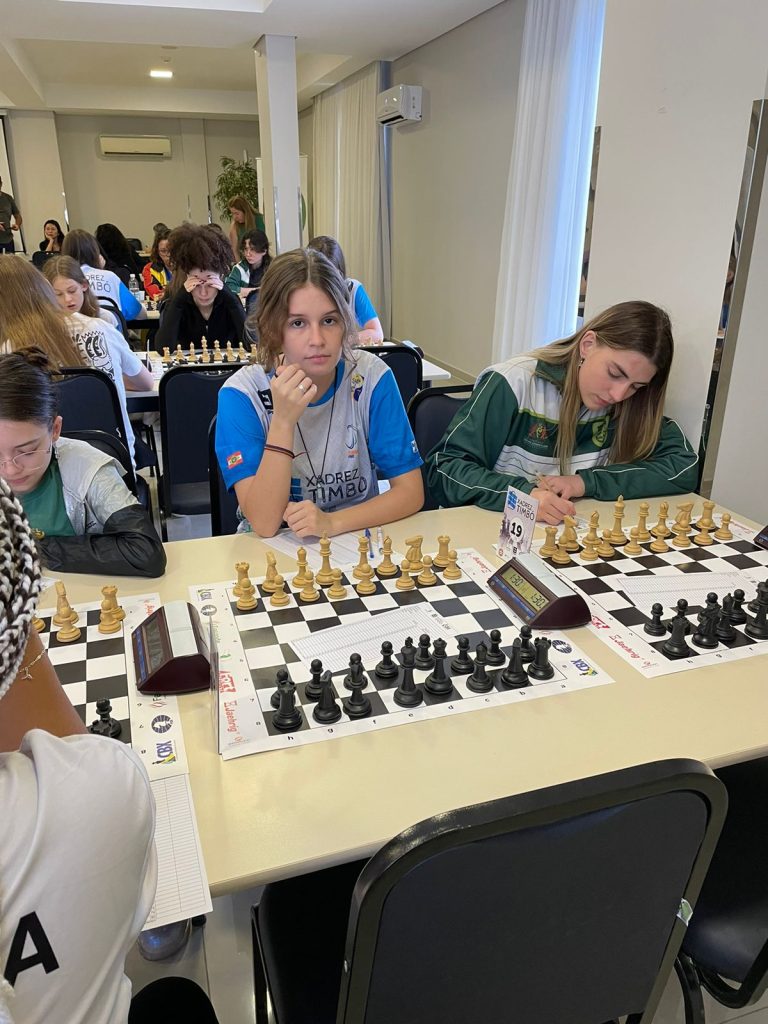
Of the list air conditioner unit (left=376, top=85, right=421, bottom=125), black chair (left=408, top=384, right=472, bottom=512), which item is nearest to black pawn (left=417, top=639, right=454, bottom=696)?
black chair (left=408, top=384, right=472, bottom=512)

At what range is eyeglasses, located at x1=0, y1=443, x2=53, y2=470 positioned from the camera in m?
1.58

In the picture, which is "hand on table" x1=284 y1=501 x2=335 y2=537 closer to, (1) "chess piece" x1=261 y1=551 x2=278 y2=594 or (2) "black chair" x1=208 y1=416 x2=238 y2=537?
(1) "chess piece" x1=261 y1=551 x2=278 y2=594

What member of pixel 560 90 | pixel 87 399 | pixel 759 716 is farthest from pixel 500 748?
pixel 560 90

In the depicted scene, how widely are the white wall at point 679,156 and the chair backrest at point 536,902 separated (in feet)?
5.61

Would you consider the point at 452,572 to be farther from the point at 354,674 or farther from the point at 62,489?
the point at 62,489

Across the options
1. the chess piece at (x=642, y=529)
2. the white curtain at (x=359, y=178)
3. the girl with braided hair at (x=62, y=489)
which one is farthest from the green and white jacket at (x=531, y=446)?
the white curtain at (x=359, y=178)

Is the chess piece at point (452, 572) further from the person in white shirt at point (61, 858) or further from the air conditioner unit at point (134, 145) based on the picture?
the air conditioner unit at point (134, 145)

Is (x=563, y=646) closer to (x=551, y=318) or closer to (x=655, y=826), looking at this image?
(x=655, y=826)

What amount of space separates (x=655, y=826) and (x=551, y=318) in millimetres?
4462

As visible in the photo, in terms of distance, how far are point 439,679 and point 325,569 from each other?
0.43m

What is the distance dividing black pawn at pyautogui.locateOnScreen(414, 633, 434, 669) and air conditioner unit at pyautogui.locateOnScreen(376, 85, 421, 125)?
22.3 ft

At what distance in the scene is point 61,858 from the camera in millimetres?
559

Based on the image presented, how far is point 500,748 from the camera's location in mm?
1052

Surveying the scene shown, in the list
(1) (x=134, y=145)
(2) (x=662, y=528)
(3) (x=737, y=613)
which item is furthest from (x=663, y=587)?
(1) (x=134, y=145)
